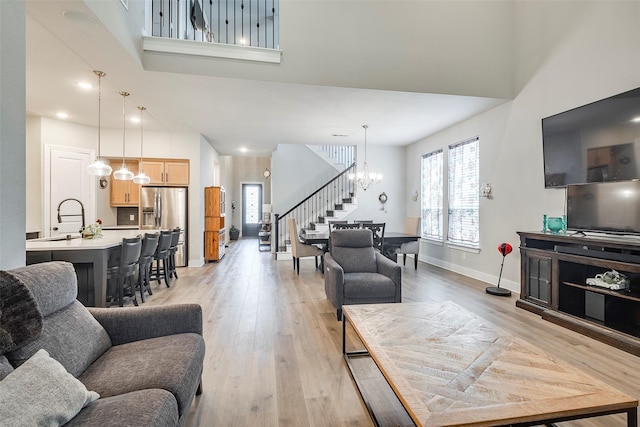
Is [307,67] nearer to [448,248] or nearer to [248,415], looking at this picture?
[248,415]

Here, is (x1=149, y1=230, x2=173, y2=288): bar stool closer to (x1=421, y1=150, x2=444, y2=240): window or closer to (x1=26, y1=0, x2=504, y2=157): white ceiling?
(x1=26, y1=0, x2=504, y2=157): white ceiling

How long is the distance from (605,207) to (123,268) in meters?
5.34

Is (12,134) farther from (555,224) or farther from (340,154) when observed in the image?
(340,154)

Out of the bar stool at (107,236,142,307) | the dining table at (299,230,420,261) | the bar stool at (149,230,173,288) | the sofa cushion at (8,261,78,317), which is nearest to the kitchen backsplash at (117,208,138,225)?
the bar stool at (149,230,173,288)

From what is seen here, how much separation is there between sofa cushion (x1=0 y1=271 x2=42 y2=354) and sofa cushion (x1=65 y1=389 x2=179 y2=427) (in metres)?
0.40

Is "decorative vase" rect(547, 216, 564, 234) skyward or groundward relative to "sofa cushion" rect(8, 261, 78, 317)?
skyward

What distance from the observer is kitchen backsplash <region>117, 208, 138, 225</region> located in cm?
690

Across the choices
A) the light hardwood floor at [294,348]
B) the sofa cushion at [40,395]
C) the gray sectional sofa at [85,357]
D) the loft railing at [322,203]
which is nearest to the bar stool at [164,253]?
the light hardwood floor at [294,348]

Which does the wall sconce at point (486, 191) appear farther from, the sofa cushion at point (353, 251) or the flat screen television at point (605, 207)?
the sofa cushion at point (353, 251)

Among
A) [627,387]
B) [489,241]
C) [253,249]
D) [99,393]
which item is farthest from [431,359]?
[253,249]

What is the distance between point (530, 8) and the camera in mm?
4355

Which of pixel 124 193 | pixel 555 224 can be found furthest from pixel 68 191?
pixel 555 224

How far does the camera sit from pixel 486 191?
5.10 meters

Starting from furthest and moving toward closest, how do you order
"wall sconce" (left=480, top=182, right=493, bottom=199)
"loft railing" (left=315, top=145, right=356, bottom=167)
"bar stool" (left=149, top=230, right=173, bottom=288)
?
"loft railing" (left=315, top=145, right=356, bottom=167), "wall sconce" (left=480, top=182, right=493, bottom=199), "bar stool" (left=149, top=230, right=173, bottom=288)
